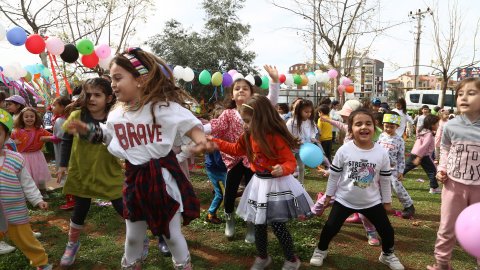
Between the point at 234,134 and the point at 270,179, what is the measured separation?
111 centimetres

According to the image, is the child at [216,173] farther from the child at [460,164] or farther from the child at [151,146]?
the child at [460,164]

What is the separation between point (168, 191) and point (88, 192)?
1354 mm

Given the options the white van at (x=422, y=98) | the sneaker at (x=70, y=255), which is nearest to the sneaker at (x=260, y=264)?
the sneaker at (x=70, y=255)

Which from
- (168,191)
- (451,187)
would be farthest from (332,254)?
(168,191)

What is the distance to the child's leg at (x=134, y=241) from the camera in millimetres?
2391

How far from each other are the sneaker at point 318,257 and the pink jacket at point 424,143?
12.4 feet

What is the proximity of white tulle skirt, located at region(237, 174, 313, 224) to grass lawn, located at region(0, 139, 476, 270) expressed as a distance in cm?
63

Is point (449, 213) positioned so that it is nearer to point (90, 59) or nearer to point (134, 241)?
point (134, 241)

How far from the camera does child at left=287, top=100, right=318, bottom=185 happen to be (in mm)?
6340

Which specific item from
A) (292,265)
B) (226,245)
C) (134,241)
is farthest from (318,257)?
(134,241)

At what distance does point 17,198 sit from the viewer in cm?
296

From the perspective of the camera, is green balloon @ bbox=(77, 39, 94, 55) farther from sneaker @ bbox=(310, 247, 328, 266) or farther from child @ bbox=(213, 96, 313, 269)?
sneaker @ bbox=(310, 247, 328, 266)

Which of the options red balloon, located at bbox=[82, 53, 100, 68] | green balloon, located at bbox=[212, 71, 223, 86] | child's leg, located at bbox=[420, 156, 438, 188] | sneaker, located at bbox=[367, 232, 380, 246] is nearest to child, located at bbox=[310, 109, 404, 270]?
sneaker, located at bbox=[367, 232, 380, 246]

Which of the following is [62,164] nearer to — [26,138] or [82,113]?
[82,113]
